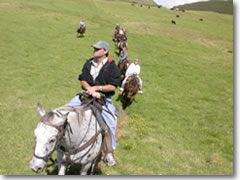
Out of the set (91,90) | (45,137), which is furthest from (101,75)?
(45,137)

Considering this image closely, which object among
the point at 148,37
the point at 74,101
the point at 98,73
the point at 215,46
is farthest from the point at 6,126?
the point at 215,46

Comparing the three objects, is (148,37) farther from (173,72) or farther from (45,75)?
(45,75)

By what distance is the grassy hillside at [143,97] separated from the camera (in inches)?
349

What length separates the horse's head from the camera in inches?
155

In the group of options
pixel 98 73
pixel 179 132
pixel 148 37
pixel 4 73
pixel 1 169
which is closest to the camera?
pixel 98 73

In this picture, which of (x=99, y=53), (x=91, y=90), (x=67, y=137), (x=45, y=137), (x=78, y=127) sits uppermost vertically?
(x=99, y=53)

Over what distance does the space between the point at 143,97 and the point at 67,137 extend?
1054 cm

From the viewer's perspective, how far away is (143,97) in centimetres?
1491

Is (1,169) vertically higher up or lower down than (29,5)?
lower down

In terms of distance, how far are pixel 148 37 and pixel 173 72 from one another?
50.7 ft

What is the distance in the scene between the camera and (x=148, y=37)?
34906mm

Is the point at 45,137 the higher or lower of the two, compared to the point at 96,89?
lower

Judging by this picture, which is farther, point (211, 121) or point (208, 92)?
point (208, 92)

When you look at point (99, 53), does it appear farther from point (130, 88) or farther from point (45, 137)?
point (130, 88)
